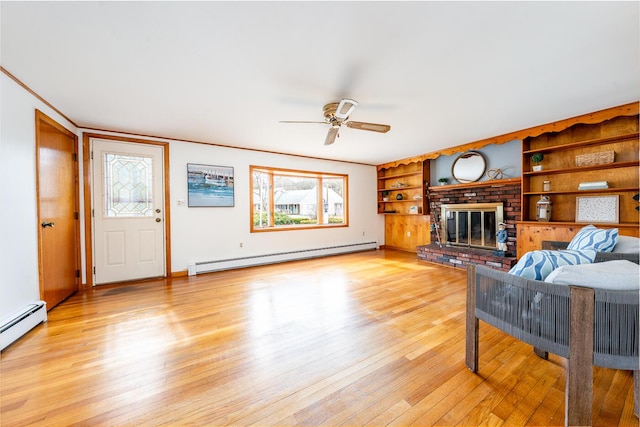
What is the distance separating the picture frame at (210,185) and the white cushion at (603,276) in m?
4.34

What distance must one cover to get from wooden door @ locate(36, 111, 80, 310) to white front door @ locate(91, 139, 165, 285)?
0.25m

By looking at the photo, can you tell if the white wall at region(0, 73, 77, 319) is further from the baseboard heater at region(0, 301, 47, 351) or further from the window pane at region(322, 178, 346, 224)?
the window pane at region(322, 178, 346, 224)

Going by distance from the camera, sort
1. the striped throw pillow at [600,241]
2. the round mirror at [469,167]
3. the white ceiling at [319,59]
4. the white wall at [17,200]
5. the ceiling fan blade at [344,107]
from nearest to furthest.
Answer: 1. the white ceiling at [319,59]
2. the white wall at [17,200]
3. the striped throw pillow at [600,241]
4. the ceiling fan blade at [344,107]
5. the round mirror at [469,167]

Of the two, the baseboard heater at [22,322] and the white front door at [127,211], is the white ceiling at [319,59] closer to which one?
the white front door at [127,211]

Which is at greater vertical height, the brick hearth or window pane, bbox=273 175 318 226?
window pane, bbox=273 175 318 226

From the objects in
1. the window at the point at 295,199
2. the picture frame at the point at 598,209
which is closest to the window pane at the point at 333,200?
the window at the point at 295,199

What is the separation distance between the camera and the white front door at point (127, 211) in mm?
3617

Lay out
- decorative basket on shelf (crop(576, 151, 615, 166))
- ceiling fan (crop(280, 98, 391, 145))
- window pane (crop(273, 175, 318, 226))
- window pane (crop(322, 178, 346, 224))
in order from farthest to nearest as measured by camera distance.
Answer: window pane (crop(322, 178, 346, 224)) → window pane (crop(273, 175, 318, 226)) → decorative basket on shelf (crop(576, 151, 615, 166)) → ceiling fan (crop(280, 98, 391, 145))

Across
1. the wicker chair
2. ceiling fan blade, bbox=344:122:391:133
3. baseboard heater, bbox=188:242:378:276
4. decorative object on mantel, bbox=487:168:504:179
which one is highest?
ceiling fan blade, bbox=344:122:391:133

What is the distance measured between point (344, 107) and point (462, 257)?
3451 millimetres

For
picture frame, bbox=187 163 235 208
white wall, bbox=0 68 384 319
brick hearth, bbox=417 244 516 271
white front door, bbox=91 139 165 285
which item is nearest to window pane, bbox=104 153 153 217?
white front door, bbox=91 139 165 285

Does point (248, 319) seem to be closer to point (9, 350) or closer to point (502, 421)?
point (9, 350)

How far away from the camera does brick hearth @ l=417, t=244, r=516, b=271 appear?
4035 mm

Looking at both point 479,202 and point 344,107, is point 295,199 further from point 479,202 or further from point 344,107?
point 479,202
